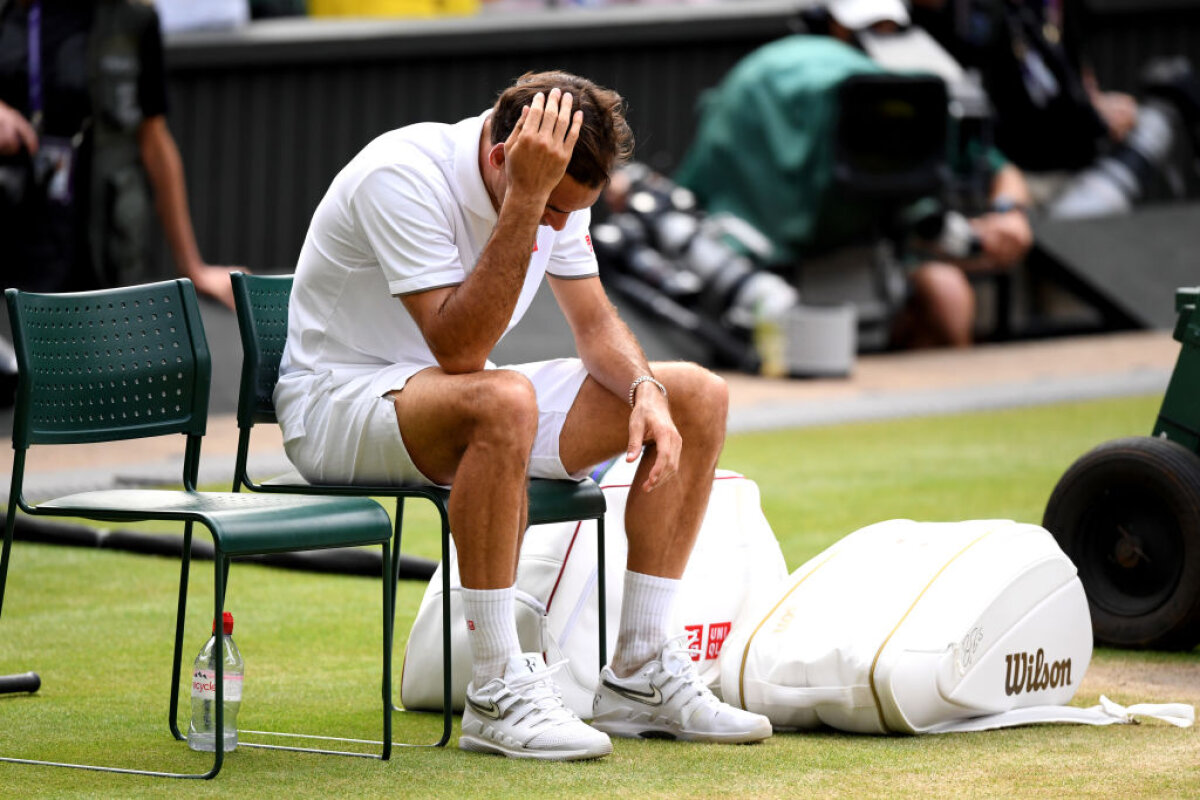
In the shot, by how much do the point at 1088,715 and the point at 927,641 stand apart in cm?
41

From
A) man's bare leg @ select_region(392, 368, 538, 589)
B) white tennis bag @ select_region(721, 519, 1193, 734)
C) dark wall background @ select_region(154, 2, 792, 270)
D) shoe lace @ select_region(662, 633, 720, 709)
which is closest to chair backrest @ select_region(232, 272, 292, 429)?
man's bare leg @ select_region(392, 368, 538, 589)

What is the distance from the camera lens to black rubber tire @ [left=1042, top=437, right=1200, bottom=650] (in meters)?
4.48

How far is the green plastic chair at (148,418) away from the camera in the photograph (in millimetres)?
3357

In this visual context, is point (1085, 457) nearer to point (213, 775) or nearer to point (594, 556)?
point (594, 556)

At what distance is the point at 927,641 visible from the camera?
3.68m

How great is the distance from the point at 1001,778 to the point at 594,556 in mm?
956

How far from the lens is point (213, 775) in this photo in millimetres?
3314

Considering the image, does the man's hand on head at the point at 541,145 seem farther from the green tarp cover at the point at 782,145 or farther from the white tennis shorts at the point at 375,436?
the green tarp cover at the point at 782,145

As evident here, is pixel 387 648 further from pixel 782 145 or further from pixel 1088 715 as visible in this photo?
pixel 782 145

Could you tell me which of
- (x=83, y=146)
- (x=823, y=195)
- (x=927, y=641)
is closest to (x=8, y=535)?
(x=927, y=641)

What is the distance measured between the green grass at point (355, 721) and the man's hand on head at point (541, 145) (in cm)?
99

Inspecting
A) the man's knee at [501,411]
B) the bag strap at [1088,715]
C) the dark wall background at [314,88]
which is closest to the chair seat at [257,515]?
the man's knee at [501,411]

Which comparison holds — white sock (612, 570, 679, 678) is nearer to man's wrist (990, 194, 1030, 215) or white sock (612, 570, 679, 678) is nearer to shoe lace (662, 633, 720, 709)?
shoe lace (662, 633, 720, 709)

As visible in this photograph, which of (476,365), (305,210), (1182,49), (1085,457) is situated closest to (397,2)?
(305,210)
